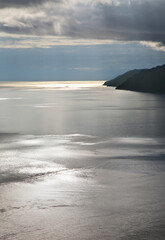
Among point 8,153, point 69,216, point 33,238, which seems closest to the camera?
point 33,238

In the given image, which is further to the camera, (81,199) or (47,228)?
(81,199)

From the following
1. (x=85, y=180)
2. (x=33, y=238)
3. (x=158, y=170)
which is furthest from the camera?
(x=158, y=170)

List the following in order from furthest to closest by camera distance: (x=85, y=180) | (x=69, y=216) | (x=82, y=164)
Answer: (x=82, y=164), (x=85, y=180), (x=69, y=216)

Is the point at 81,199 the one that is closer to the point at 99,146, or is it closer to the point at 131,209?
the point at 131,209

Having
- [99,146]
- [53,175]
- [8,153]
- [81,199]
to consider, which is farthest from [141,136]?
[81,199]

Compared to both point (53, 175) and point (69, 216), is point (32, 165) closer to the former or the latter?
point (53, 175)

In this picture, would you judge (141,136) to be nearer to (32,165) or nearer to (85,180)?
(32,165)

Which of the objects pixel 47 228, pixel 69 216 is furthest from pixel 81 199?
pixel 47 228

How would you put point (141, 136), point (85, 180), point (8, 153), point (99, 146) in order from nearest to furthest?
point (85, 180)
point (8, 153)
point (99, 146)
point (141, 136)

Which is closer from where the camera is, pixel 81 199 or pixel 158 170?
pixel 81 199
